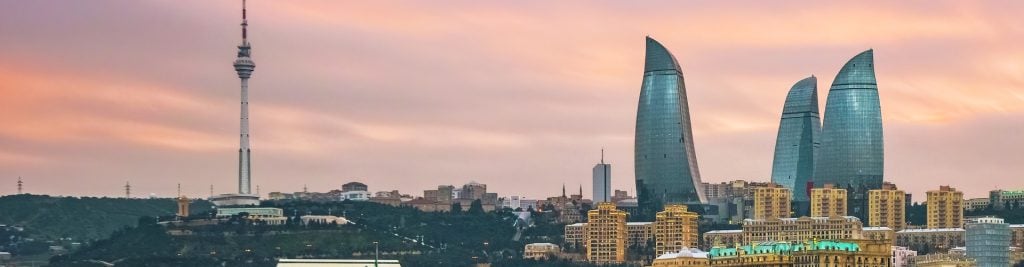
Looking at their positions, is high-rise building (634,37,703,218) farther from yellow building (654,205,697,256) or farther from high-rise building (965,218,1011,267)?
high-rise building (965,218,1011,267)

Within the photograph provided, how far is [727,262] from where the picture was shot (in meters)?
144

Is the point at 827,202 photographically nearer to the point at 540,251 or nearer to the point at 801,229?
the point at 801,229

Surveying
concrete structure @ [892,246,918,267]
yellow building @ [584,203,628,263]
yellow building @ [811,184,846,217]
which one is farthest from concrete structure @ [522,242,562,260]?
concrete structure @ [892,246,918,267]

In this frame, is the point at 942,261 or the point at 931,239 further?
the point at 931,239

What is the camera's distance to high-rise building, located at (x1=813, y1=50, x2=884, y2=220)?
195 metres

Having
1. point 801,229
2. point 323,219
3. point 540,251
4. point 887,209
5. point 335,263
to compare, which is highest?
point 887,209

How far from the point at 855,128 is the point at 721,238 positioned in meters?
27.5

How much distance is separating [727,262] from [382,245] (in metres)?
40.0

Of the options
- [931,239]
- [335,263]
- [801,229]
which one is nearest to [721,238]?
[801,229]

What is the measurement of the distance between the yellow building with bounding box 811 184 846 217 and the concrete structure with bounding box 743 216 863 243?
8139mm

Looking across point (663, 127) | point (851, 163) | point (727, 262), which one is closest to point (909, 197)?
point (851, 163)

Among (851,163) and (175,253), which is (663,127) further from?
(175,253)

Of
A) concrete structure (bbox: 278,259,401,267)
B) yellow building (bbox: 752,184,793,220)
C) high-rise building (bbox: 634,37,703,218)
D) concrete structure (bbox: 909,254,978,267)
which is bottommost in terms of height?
concrete structure (bbox: 278,259,401,267)

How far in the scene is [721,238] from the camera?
564ft
